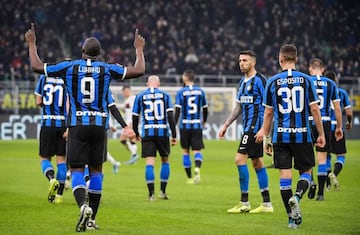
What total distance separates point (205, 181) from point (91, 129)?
8.76 meters

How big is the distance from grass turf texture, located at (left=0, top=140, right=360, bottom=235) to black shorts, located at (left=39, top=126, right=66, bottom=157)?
0.79 metres

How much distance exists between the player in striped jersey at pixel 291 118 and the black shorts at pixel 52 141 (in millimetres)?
4511

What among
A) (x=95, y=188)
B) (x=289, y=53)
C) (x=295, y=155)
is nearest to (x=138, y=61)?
(x=95, y=188)

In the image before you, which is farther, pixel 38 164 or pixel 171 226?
pixel 38 164

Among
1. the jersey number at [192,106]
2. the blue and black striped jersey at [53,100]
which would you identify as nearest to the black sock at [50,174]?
the blue and black striped jersey at [53,100]

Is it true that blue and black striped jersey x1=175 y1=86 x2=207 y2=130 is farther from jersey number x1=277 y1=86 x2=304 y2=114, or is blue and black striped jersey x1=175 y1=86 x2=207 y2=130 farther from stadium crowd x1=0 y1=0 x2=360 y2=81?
stadium crowd x1=0 y1=0 x2=360 y2=81

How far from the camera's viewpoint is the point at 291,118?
10.2m

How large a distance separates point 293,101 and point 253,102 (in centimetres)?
200

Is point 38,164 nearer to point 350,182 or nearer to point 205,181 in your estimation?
point 205,181

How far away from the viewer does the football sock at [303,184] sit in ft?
33.3

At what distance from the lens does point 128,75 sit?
9.48m

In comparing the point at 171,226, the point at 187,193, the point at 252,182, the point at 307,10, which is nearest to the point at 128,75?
the point at 171,226

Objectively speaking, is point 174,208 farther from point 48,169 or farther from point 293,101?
point 293,101

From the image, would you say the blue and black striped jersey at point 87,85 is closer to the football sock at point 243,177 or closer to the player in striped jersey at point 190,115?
the football sock at point 243,177
